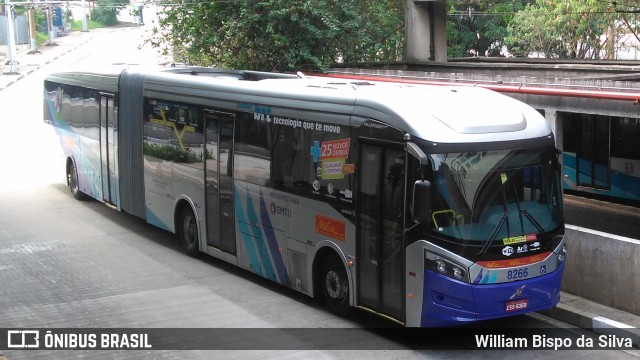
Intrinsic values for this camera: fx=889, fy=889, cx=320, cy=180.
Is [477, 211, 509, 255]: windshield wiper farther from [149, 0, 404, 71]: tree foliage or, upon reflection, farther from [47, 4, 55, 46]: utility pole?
[47, 4, 55, 46]: utility pole

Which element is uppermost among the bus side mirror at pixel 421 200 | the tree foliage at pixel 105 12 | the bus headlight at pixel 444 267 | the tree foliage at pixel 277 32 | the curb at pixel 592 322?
the tree foliage at pixel 105 12

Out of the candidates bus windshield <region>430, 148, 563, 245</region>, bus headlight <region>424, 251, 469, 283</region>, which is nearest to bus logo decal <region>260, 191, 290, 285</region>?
bus headlight <region>424, 251, 469, 283</region>

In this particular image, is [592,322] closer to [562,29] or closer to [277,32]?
[277,32]

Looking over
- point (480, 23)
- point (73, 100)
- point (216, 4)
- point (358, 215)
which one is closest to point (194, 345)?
point (358, 215)

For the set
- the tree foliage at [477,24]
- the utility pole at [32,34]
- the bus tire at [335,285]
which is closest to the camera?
the bus tire at [335,285]

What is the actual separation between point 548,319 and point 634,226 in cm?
795

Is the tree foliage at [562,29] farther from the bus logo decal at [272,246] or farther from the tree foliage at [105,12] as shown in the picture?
the tree foliage at [105,12]

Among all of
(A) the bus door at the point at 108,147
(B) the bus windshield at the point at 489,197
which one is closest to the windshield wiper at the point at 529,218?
(B) the bus windshield at the point at 489,197

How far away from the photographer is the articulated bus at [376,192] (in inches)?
389

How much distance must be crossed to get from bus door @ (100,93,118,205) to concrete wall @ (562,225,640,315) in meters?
9.63

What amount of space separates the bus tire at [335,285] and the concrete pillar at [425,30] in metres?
14.1

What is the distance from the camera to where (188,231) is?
15.4 meters

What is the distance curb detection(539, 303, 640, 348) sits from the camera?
34.8 ft

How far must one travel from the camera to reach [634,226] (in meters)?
18.7
